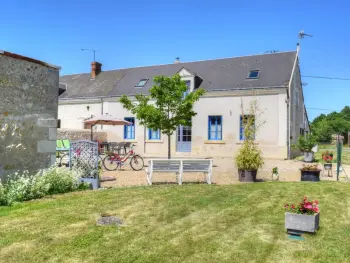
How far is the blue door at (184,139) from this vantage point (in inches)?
851

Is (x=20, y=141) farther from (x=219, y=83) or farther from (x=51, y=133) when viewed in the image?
(x=219, y=83)

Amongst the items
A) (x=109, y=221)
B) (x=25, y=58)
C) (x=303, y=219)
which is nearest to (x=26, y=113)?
(x=25, y=58)

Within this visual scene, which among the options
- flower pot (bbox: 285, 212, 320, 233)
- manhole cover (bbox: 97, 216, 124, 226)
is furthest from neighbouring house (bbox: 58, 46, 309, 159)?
manhole cover (bbox: 97, 216, 124, 226)

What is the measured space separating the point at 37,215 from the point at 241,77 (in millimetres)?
17227

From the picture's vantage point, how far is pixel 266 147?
62.5 ft

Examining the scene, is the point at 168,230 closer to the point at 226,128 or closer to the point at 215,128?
the point at 226,128

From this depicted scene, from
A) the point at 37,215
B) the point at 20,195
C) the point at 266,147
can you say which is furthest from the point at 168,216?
the point at 266,147

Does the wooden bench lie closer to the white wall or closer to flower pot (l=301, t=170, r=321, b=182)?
flower pot (l=301, t=170, r=321, b=182)

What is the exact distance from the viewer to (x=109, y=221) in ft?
16.5

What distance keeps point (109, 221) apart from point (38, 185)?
2.54 m

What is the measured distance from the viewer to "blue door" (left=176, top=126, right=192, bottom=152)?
2162 centimetres

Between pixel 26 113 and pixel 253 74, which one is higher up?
pixel 253 74

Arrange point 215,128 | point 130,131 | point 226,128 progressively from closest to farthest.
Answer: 1. point 226,128
2. point 215,128
3. point 130,131

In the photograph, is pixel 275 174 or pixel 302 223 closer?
pixel 302 223
